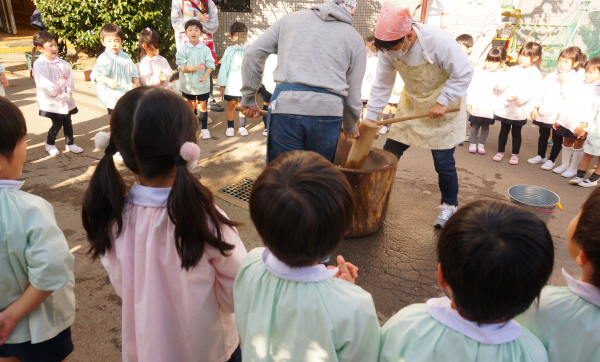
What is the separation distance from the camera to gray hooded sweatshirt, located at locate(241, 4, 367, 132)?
8.46 feet

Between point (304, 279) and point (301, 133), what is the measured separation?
1675mm

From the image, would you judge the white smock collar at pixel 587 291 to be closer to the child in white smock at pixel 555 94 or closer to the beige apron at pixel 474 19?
the child in white smock at pixel 555 94

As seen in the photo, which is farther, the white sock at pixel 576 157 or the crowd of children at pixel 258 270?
the white sock at pixel 576 157

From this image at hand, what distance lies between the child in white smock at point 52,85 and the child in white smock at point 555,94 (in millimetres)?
5461

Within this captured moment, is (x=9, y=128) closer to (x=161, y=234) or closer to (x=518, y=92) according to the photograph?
(x=161, y=234)

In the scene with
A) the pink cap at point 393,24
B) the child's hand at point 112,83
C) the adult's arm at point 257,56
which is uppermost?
the pink cap at point 393,24

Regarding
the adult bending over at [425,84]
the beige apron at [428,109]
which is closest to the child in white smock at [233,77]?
the adult bending over at [425,84]

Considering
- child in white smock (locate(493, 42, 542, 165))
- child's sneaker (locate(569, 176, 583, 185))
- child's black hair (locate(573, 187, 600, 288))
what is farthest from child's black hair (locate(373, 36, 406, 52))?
child's sneaker (locate(569, 176, 583, 185))

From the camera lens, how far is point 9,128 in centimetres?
142

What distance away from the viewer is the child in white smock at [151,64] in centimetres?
521

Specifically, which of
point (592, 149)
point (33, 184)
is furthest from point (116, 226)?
point (592, 149)

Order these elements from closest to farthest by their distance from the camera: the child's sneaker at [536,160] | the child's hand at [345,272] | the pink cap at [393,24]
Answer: the child's hand at [345,272] → the pink cap at [393,24] → the child's sneaker at [536,160]

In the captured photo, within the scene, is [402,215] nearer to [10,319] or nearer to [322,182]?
[322,182]

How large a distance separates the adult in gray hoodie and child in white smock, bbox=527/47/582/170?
10.9ft
